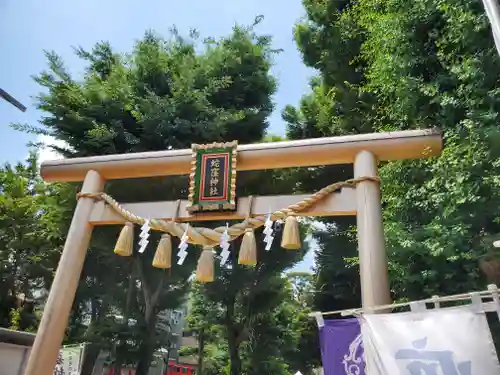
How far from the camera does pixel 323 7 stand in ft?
32.0

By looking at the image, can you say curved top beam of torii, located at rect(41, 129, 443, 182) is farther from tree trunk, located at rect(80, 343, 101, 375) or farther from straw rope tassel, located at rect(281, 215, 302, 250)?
tree trunk, located at rect(80, 343, 101, 375)

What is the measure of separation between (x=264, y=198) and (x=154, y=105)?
207 inches

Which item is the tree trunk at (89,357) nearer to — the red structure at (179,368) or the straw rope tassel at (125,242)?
the straw rope tassel at (125,242)

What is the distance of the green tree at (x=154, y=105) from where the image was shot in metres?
9.07

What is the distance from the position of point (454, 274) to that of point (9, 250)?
39.4ft

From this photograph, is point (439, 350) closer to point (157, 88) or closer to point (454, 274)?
point (454, 274)

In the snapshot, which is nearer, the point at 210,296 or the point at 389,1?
the point at 389,1

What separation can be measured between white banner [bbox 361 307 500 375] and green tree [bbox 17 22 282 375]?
6.93m

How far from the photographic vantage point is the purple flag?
134 inches

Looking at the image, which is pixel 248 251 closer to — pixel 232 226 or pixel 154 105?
pixel 232 226

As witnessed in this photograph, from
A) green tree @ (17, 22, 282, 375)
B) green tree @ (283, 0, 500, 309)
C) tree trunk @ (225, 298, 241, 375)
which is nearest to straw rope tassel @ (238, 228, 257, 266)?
green tree @ (283, 0, 500, 309)

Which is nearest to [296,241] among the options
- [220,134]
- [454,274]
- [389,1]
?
[454,274]

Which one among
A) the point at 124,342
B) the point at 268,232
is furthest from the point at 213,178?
the point at 124,342

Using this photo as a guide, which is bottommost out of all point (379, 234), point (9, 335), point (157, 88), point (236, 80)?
point (9, 335)
